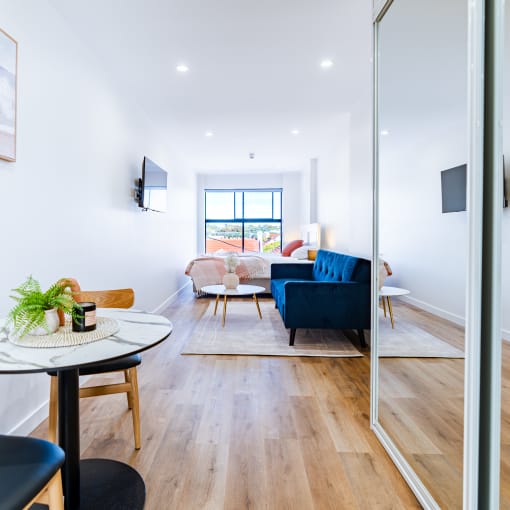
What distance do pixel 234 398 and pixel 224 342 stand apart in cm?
114

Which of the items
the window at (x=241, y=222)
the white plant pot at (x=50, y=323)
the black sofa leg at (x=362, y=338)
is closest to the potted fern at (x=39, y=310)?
the white plant pot at (x=50, y=323)

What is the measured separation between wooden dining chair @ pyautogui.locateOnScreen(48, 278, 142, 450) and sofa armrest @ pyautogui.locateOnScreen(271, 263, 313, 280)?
303cm

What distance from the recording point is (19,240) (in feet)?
5.90

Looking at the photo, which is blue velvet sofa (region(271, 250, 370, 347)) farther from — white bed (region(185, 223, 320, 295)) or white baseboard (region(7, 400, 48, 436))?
white bed (region(185, 223, 320, 295))

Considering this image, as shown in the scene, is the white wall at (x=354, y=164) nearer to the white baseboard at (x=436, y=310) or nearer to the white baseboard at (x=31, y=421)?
the white baseboard at (x=436, y=310)

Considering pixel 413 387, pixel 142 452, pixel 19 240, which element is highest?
pixel 19 240

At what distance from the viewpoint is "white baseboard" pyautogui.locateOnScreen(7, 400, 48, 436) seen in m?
1.76

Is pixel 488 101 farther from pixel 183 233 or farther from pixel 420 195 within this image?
pixel 183 233

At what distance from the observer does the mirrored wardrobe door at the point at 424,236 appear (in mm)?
1192

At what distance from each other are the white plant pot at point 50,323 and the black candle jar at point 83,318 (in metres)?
0.07

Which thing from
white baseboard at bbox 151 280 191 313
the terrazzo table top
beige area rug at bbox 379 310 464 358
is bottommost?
white baseboard at bbox 151 280 191 313

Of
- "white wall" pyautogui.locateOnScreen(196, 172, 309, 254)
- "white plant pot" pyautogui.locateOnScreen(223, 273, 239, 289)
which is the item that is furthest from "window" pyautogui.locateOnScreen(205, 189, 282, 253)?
"white plant pot" pyautogui.locateOnScreen(223, 273, 239, 289)

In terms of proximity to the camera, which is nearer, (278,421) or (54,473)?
(54,473)

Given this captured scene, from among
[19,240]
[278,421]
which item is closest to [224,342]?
[278,421]
